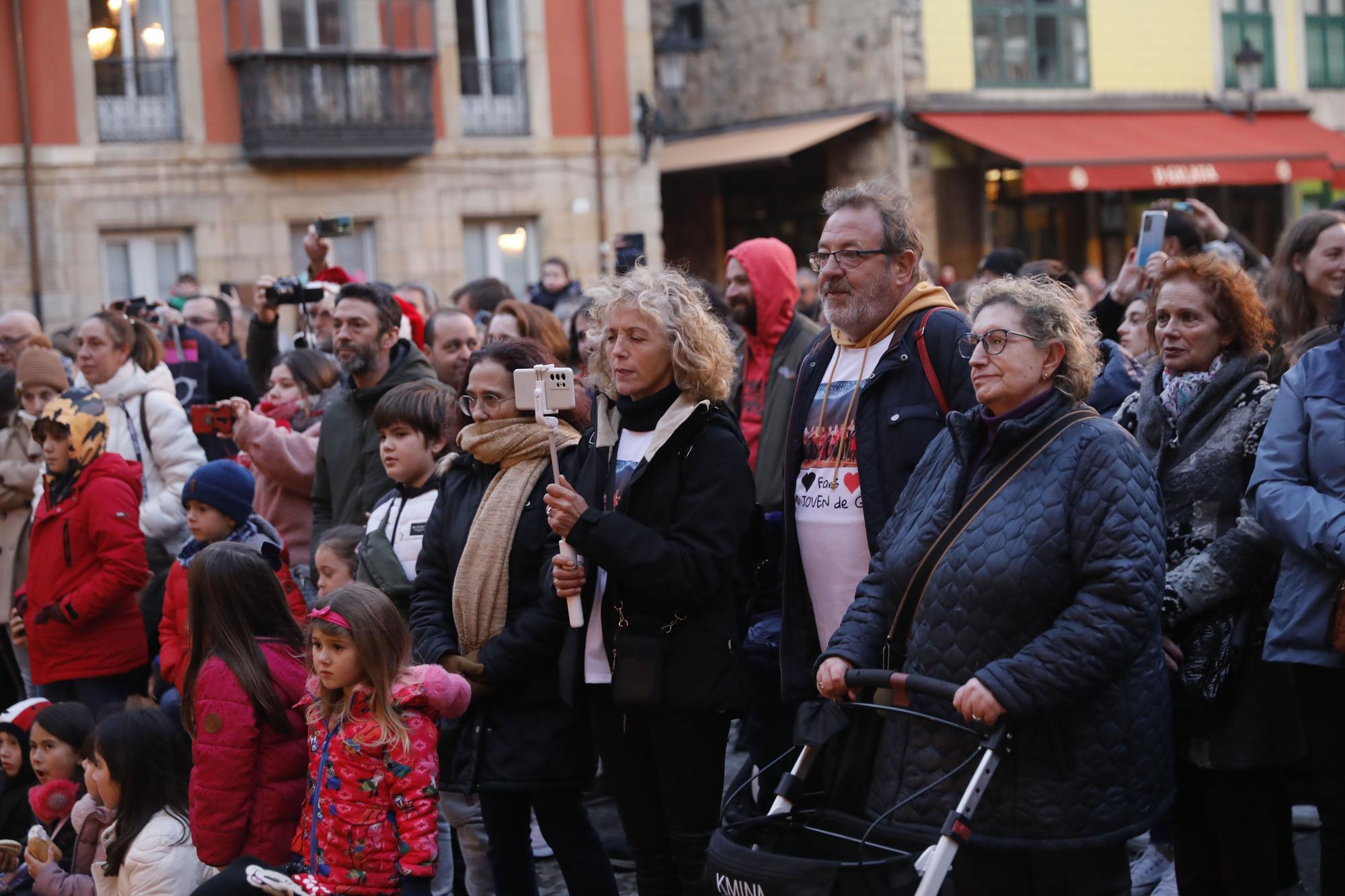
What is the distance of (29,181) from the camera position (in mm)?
18906

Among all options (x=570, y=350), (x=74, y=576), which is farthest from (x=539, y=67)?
(x=74, y=576)

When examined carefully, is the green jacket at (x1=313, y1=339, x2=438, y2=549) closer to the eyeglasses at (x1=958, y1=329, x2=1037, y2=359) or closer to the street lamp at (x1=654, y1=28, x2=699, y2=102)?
the eyeglasses at (x1=958, y1=329, x2=1037, y2=359)

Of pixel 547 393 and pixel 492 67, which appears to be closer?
pixel 547 393

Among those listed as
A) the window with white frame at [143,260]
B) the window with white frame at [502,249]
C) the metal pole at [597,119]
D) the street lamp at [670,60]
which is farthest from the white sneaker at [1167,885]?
the street lamp at [670,60]

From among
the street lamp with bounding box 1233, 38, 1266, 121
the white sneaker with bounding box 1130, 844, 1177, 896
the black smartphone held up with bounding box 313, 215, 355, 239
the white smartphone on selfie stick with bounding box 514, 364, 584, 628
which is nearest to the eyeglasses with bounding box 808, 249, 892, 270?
the white smartphone on selfie stick with bounding box 514, 364, 584, 628

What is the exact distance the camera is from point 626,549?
4461 mm

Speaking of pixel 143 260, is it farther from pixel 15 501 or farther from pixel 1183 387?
pixel 1183 387

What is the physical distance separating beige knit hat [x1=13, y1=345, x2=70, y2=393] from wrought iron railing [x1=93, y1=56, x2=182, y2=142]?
12.9 m

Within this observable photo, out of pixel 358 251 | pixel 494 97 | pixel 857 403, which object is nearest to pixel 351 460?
pixel 857 403

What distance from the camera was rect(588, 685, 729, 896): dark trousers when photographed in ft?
15.1

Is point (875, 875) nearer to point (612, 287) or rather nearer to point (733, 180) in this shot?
point (612, 287)

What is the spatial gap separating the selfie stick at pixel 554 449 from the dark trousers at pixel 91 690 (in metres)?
2.82

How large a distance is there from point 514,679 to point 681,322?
122cm

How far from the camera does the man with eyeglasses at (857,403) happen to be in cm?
449
